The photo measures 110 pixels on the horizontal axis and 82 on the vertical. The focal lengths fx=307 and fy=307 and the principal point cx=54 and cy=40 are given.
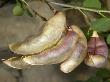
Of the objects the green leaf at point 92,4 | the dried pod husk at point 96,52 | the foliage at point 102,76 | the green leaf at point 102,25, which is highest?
the green leaf at point 92,4

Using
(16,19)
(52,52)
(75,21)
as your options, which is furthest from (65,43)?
(16,19)

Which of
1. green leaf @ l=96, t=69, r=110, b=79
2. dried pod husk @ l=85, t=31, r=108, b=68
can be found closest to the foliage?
green leaf @ l=96, t=69, r=110, b=79

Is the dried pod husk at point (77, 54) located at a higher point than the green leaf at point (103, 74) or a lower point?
higher

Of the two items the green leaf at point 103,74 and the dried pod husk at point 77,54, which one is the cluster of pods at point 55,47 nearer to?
the dried pod husk at point 77,54

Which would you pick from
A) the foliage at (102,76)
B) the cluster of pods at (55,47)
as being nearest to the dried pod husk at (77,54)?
the cluster of pods at (55,47)

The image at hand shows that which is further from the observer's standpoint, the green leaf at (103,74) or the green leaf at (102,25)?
the green leaf at (103,74)

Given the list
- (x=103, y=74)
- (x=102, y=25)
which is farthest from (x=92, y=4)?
(x=103, y=74)

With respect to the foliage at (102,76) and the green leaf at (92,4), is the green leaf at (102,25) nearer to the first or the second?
the green leaf at (92,4)
